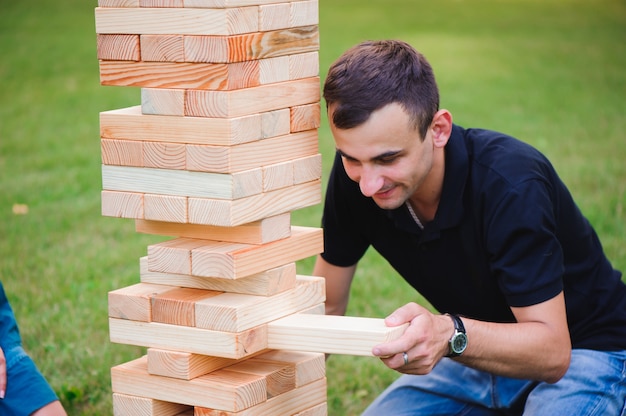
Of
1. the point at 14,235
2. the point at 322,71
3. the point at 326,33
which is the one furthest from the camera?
the point at 326,33

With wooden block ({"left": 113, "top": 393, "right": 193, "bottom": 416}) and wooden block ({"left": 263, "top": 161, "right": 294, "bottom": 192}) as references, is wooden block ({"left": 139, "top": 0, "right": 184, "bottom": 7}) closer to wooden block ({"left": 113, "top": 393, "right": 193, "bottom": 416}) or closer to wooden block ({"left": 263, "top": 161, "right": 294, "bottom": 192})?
wooden block ({"left": 263, "top": 161, "right": 294, "bottom": 192})

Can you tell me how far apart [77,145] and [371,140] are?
21.4ft

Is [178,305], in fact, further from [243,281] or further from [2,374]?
[2,374]

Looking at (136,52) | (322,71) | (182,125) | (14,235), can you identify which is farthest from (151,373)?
(322,71)

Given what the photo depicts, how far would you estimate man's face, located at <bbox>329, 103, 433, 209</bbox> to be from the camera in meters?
2.75

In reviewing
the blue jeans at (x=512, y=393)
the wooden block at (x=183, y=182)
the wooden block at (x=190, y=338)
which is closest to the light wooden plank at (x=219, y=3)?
the wooden block at (x=183, y=182)

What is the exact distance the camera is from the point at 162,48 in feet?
8.77

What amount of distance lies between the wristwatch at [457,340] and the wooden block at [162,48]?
3.70 feet

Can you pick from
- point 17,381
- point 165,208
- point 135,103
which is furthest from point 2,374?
point 135,103

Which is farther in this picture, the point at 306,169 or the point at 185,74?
the point at 306,169

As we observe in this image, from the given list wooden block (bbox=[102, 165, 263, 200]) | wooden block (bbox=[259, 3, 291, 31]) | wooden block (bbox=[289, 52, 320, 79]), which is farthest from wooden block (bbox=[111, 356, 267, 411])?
wooden block (bbox=[259, 3, 291, 31])

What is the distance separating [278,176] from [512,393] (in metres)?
1.35

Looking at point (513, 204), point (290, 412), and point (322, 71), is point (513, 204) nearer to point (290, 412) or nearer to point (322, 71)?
point (290, 412)

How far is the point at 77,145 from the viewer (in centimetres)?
879
